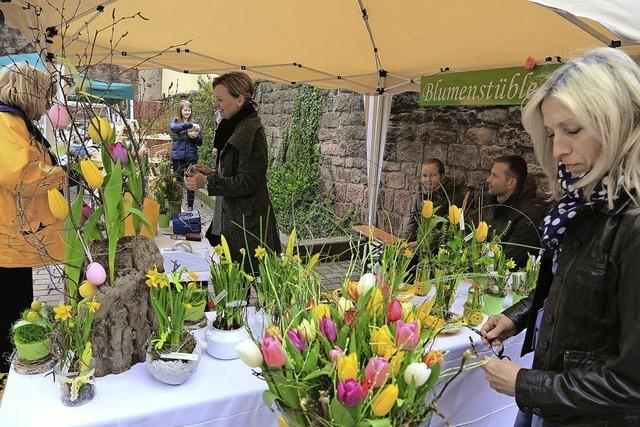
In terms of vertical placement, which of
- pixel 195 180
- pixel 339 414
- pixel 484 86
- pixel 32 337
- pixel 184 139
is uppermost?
pixel 484 86

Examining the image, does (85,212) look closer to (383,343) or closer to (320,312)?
(320,312)

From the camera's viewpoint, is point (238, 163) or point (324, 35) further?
point (324, 35)

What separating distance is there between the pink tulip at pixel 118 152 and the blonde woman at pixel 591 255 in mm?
1107

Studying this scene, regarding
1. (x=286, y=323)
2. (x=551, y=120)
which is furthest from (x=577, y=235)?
(x=286, y=323)

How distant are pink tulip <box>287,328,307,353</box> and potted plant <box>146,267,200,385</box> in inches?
20.2

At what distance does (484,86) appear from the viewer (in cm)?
324

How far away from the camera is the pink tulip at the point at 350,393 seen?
2.61ft

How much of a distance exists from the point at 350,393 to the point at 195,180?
8.10 feet

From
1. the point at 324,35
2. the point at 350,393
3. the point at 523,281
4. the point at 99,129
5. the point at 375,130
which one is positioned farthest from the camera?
the point at 375,130

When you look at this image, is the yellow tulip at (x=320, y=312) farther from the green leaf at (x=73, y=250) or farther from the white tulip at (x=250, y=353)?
the green leaf at (x=73, y=250)

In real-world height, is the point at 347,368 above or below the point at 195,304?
above

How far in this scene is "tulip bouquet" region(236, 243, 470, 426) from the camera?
83 cm

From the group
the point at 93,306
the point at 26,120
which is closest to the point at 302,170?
the point at 26,120

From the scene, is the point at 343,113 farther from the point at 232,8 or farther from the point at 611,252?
the point at 611,252
